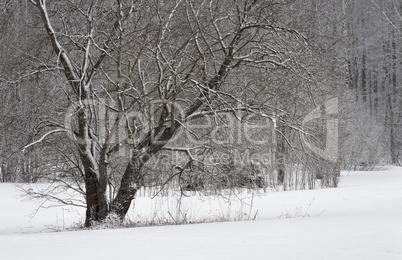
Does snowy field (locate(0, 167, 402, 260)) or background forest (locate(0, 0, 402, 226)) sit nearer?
snowy field (locate(0, 167, 402, 260))

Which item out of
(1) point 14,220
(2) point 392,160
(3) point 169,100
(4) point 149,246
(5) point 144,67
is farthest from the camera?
(2) point 392,160

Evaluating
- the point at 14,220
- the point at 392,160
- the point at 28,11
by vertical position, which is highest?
the point at 28,11

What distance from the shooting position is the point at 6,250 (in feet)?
14.7

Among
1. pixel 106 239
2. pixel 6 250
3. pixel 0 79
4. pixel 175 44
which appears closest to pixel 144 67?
pixel 175 44

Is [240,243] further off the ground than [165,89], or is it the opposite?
[165,89]

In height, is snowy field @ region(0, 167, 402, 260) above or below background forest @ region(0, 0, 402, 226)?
below

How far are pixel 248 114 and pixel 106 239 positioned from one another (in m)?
3.22

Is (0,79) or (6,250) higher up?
(0,79)

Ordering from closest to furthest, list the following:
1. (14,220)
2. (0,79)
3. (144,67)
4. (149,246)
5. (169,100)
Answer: (149,246)
(169,100)
(0,79)
(144,67)
(14,220)

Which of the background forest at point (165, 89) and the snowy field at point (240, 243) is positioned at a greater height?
the background forest at point (165, 89)

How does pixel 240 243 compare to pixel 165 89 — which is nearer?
pixel 240 243

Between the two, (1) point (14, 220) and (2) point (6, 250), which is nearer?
(2) point (6, 250)

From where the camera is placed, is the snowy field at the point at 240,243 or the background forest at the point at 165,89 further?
the background forest at the point at 165,89

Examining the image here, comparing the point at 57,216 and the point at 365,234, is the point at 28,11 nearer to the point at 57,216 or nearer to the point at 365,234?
the point at 57,216
